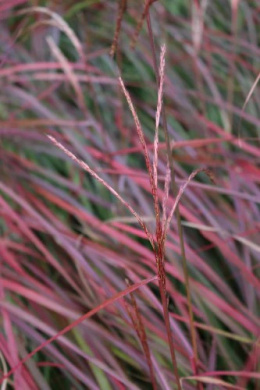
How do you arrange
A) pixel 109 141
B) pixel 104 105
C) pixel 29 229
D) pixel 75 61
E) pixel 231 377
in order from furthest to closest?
pixel 75 61, pixel 104 105, pixel 109 141, pixel 29 229, pixel 231 377

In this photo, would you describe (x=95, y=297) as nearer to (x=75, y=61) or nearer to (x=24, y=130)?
(x=24, y=130)

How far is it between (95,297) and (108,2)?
2.30 feet

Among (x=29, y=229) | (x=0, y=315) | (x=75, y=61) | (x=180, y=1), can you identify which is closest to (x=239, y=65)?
(x=180, y=1)

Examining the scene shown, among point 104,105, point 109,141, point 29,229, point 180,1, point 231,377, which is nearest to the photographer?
point 231,377

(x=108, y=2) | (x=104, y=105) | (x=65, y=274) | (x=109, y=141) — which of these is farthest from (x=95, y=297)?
(x=108, y=2)

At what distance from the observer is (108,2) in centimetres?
128

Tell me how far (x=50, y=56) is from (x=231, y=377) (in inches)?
29.3

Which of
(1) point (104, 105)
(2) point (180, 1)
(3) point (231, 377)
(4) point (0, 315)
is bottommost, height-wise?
(3) point (231, 377)

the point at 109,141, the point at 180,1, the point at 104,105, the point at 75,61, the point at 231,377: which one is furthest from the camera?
the point at 180,1

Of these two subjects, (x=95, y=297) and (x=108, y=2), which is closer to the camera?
(x=95, y=297)

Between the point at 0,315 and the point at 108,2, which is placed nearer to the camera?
the point at 0,315

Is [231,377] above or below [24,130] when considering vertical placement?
below

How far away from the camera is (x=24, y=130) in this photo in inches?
41.0

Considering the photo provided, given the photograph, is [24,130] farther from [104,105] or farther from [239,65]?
[239,65]
